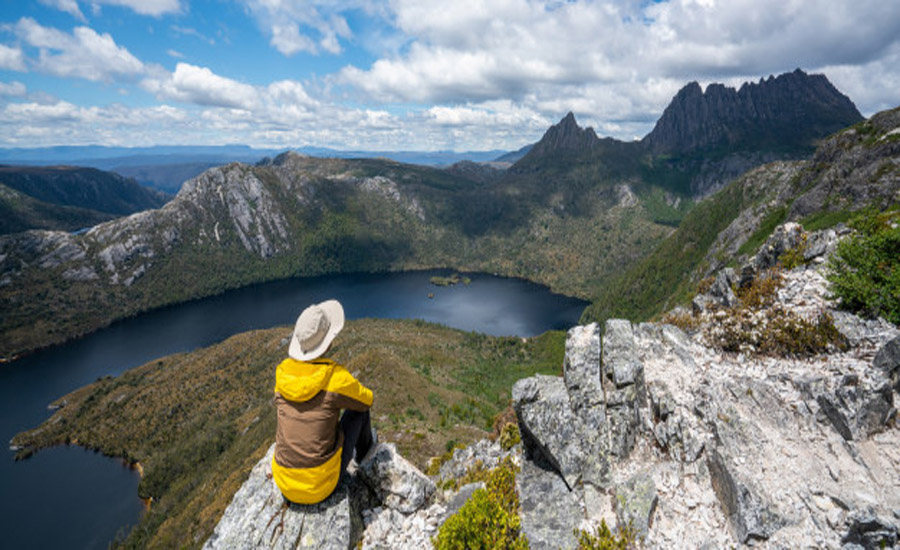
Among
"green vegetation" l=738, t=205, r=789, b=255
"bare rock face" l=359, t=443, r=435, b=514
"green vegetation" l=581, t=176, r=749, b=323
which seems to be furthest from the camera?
"green vegetation" l=581, t=176, r=749, b=323

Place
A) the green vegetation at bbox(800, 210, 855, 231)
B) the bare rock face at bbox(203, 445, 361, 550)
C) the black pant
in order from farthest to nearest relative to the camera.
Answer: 1. the green vegetation at bbox(800, 210, 855, 231)
2. the black pant
3. the bare rock face at bbox(203, 445, 361, 550)

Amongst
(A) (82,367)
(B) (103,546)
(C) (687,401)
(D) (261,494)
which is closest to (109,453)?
(B) (103,546)

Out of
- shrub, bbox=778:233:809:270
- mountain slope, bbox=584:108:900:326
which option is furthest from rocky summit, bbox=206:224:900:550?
mountain slope, bbox=584:108:900:326

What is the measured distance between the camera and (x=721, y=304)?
19391mm

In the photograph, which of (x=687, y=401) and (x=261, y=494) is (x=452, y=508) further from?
(x=687, y=401)

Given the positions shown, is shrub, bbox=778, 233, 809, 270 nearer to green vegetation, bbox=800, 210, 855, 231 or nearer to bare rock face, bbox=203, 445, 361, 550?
bare rock face, bbox=203, 445, 361, 550

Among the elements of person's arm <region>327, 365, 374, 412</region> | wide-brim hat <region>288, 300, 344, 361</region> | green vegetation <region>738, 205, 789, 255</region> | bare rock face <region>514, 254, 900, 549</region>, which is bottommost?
green vegetation <region>738, 205, 789, 255</region>

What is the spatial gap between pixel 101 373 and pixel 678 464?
17095 cm

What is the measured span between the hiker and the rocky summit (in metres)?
1.14

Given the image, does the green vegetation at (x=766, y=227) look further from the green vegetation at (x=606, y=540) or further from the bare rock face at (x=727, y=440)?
the green vegetation at (x=606, y=540)

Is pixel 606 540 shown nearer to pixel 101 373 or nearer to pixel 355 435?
pixel 355 435

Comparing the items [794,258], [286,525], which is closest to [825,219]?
[794,258]

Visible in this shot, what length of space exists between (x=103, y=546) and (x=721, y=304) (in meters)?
87.5

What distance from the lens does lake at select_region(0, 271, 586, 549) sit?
211ft
